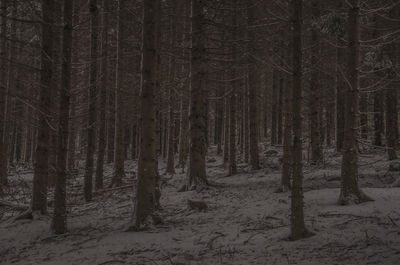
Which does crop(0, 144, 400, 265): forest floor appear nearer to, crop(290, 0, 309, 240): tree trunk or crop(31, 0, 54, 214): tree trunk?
crop(290, 0, 309, 240): tree trunk

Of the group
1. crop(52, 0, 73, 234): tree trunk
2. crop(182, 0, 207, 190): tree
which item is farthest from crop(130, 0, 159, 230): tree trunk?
crop(182, 0, 207, 190): tree

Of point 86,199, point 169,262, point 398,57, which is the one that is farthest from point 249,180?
point 398,57

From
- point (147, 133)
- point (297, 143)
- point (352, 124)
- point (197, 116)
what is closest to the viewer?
point (297, 143)

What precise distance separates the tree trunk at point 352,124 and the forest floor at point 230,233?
0.93ft

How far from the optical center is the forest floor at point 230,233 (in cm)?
552

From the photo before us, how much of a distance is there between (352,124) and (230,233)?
327 centimetres

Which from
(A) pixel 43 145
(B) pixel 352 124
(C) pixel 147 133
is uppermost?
(B) pixel 352 124

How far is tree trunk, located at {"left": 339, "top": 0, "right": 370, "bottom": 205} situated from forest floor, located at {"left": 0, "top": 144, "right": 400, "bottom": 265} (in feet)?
0.93

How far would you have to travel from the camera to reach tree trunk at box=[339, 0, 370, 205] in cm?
746

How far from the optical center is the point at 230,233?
693cm

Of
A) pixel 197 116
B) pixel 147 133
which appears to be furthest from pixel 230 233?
pixel 197 116

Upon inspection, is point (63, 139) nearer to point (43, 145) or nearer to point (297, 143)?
point (43, 145)

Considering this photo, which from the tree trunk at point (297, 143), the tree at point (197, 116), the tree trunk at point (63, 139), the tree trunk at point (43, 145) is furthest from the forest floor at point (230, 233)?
the tree at point (197, 116)

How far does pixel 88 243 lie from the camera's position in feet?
24.1
